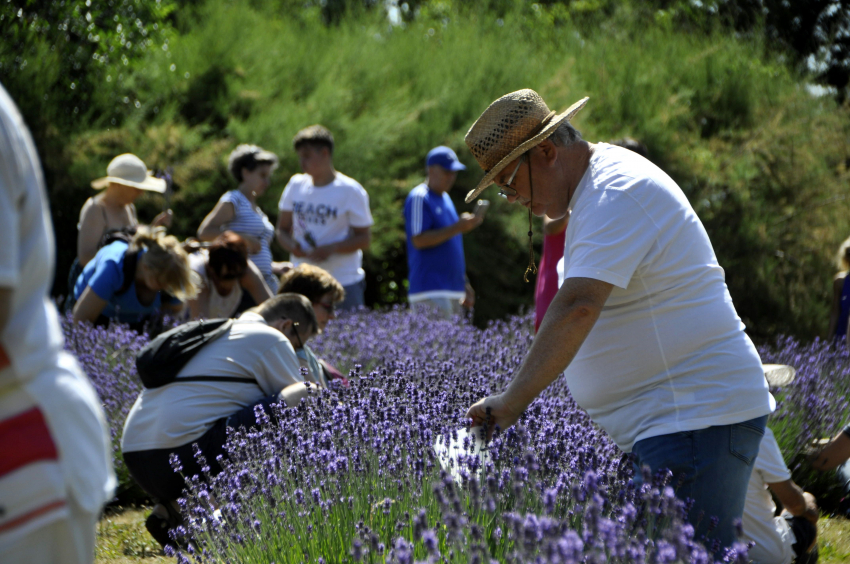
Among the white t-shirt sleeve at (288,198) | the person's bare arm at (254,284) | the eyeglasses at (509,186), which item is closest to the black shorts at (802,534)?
the eyeglasses at (509,186)

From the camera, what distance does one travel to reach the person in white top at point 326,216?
601 centimetres

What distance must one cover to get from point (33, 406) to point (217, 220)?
4.67 meters

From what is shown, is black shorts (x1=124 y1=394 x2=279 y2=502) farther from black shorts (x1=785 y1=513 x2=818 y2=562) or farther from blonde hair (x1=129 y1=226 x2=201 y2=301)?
black shorts (x1=785 y1=513 x2=818 y2=562)

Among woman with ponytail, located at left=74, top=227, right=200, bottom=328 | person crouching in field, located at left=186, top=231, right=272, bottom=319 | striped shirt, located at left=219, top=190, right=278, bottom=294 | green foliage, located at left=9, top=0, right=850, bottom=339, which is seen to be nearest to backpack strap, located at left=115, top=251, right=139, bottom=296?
woman with ponytail, located at left=74, top=227, right=200, bottom=328

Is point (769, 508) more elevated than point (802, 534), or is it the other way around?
point (769, 508)

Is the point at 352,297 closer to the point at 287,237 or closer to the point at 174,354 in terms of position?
the point at 287,237

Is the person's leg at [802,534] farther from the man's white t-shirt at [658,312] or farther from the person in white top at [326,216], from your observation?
the person in white top at [326,216]

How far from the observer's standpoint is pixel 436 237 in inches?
246

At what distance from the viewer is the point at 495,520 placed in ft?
6.89

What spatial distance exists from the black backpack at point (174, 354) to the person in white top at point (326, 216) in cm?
249

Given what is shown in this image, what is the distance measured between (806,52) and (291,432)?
15988mm

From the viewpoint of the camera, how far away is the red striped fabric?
1204 millimetres

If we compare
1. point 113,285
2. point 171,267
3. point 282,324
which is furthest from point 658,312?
point 113,285

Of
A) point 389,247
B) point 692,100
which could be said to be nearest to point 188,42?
point 389,247
